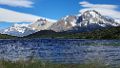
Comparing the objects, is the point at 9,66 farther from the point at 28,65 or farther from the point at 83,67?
the point at 83,67

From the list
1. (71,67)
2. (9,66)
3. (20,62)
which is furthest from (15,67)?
(71,67)

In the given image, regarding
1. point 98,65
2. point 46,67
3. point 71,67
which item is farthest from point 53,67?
point 98,65

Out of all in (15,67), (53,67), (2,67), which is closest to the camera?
(2,67)

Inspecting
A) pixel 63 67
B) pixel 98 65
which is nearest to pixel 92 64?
pixel 98 65

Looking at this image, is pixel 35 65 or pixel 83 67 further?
pixel 83 67

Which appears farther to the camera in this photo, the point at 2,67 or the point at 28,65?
the point at 28,65

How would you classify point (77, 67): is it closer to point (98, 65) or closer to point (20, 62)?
point (98, 65)

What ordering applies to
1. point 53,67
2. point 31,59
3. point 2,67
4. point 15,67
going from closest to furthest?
point 2,67 < point 15,67 < point 53,67 < point 31,59

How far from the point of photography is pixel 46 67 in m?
24.0

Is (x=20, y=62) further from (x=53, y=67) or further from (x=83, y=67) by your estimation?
(x=83, y=67)

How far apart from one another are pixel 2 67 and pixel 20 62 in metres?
3.97

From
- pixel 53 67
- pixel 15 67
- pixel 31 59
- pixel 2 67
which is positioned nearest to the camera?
pixel 2 67

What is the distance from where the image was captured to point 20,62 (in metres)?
25.2

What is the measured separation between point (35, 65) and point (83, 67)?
13.1ft
